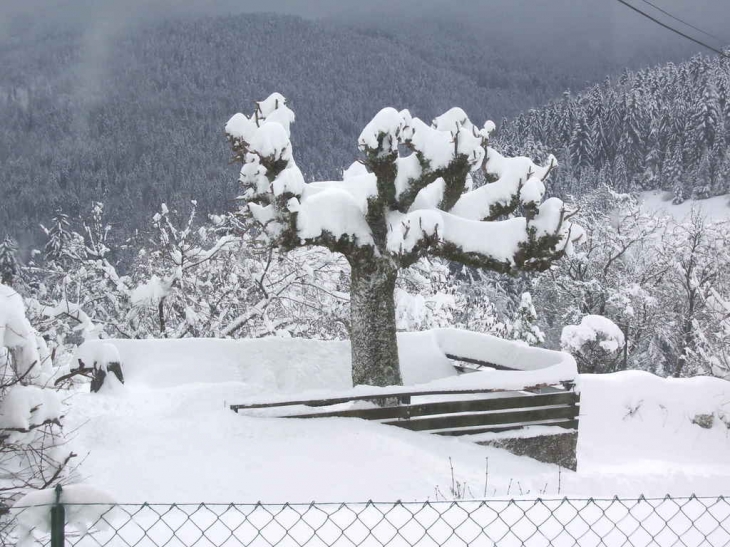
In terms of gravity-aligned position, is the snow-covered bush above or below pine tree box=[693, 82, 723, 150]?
above

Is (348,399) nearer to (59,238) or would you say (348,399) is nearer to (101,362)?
(101,362)

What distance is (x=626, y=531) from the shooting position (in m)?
4.65

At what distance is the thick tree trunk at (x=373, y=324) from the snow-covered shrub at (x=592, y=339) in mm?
10194

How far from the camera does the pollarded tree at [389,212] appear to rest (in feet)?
27.1

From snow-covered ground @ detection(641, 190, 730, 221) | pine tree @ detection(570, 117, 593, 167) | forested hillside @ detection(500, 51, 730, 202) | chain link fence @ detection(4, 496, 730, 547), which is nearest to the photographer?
chain link fence @ detection(4, 496, 730, 547)

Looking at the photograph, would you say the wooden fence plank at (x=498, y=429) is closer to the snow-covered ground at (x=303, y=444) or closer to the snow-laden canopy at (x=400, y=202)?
the snow-covered ground at (x=303, y=444)

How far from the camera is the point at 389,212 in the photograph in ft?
29.8

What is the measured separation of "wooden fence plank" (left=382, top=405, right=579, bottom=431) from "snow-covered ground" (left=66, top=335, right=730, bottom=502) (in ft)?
0.81

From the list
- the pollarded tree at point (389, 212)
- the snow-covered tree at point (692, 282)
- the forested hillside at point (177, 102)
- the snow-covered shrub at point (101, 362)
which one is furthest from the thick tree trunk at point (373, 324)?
the forested hillside at point (177, 102)

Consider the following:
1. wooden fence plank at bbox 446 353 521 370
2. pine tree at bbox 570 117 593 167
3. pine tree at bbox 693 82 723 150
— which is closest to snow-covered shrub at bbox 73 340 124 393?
wooden fence plank at bbox 446 353 521 370

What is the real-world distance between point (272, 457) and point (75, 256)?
43.1ft

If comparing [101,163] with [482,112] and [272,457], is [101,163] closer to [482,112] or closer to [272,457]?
[482,112]

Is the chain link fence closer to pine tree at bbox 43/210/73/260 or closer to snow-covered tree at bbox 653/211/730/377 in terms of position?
pine tree at bbox 43/210/73/260

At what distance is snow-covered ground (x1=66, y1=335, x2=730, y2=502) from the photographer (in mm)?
6074
